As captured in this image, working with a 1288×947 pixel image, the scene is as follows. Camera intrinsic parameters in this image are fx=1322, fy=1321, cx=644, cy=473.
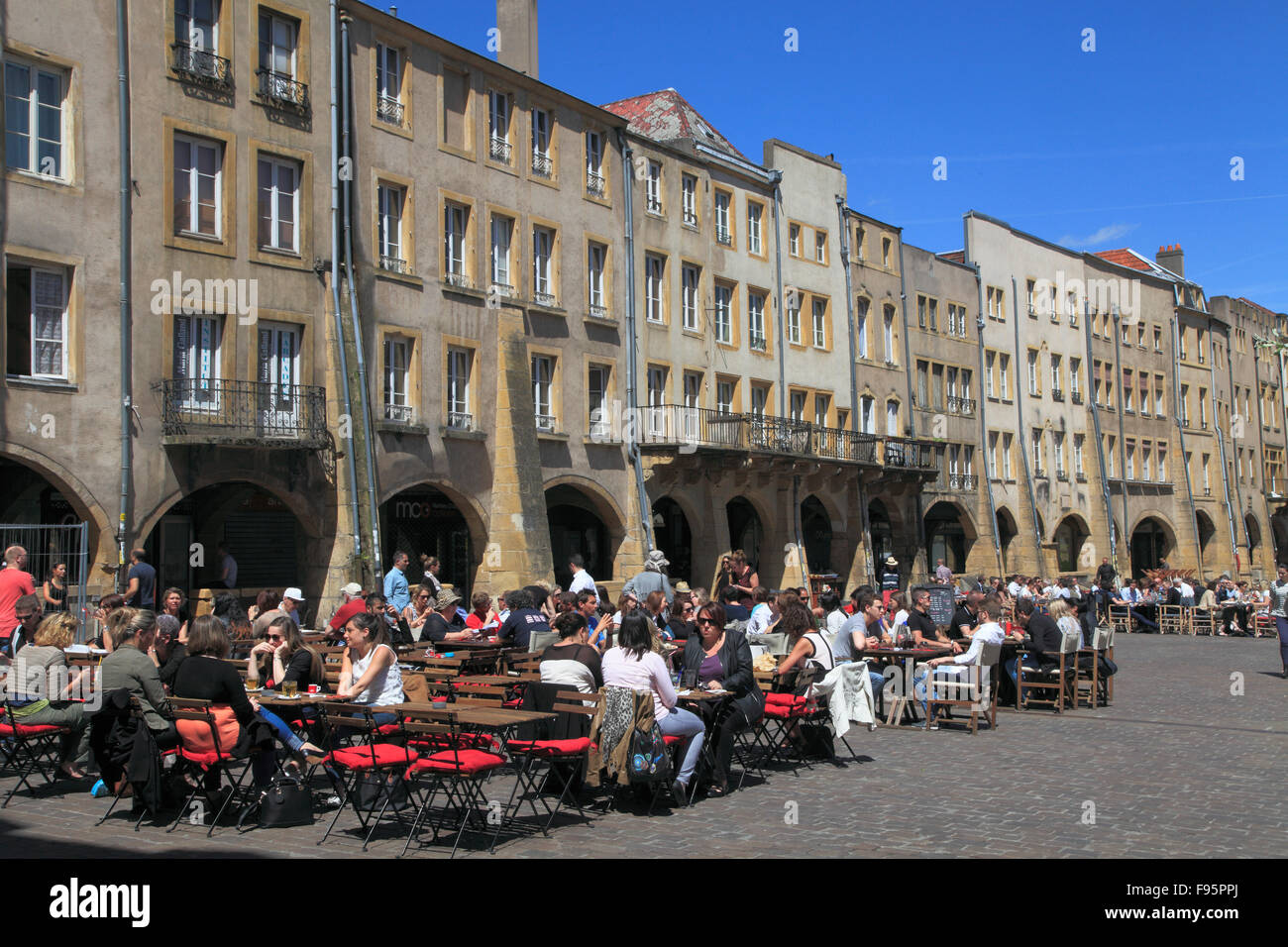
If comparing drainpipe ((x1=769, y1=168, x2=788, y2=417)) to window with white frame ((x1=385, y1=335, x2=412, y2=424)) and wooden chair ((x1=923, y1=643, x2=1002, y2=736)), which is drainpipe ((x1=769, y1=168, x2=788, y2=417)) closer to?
window with white frame ((x1=385, y1=335, x2=412, y2=424))

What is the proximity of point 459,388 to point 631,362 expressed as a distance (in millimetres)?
5674

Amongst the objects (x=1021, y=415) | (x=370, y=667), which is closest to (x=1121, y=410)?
(x=1021, y=415)

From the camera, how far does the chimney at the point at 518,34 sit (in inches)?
1225

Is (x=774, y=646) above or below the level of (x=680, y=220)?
below

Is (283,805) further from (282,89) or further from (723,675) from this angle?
(282,89)

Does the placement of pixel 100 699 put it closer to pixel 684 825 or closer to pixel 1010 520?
pixel 684 825

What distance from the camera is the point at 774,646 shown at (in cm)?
1463

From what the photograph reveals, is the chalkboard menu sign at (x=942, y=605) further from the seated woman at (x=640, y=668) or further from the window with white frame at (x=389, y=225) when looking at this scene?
the seated woman at (x=640, y=668)

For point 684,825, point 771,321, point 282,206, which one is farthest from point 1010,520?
point 684,825

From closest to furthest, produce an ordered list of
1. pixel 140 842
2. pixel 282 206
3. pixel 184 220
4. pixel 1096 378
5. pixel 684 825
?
1. pixel 140 842
2. pixel 684 825
3. pixel 184 220
4. pixel 282 206
5. pixel 1096 378

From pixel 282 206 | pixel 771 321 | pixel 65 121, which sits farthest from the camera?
pixel 771 321

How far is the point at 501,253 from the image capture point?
28.7 m

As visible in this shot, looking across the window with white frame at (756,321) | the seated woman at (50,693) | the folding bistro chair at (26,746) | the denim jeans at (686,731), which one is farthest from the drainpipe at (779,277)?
the seated woman at (50,693)
